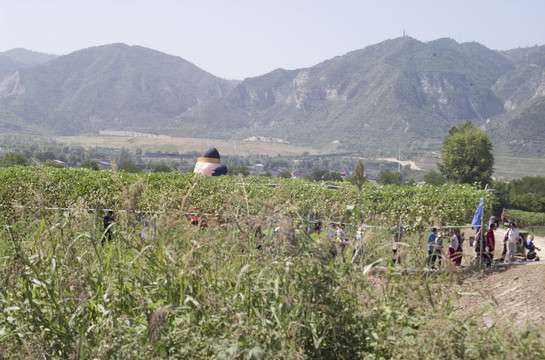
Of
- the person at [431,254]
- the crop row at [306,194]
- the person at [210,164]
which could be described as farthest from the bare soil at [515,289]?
the person at [210,164]

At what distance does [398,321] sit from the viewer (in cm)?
503

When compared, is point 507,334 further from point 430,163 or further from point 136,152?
point 136,152

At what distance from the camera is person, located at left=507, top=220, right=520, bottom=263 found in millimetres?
14914

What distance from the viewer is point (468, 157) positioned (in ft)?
206

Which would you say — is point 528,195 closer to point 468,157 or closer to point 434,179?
point 468,157

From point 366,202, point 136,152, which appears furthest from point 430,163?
point 366,202

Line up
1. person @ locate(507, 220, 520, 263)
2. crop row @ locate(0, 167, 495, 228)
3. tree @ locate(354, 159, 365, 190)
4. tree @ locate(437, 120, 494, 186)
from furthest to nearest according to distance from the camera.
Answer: tree @ locate(437, 120, 494, 186), crop row @ locate(0, 167, 495, 228), person @ locate(507, 220, 520, 263), tree @ locate(354, 159, 365, 190)

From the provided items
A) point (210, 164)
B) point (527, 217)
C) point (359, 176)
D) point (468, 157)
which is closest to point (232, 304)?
point (359, 176)

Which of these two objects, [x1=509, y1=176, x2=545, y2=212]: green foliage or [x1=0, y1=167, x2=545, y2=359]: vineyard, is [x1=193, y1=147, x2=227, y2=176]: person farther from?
[x1=509, y1=176, x2=545, y2=212]: green foliage

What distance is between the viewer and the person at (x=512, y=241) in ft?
48.9

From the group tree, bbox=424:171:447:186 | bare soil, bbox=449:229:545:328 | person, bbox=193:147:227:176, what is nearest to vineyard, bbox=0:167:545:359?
bare soil, bbox=449:229:545:328

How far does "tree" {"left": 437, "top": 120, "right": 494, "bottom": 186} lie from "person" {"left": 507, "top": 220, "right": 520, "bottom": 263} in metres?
48.8

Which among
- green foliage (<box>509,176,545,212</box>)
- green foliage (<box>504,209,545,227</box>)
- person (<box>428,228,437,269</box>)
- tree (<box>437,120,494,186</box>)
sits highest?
person (<box>428,228,437,269</box>)

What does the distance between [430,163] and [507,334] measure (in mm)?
180905
